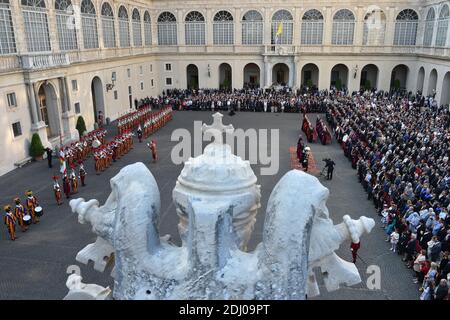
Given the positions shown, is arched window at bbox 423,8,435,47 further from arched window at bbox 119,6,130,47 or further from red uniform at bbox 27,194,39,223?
red uniform at bbox 27,194,39,223

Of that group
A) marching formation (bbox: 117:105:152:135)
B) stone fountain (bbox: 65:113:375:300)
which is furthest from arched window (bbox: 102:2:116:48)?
stone fountain (bbox: 65:113:375:300)

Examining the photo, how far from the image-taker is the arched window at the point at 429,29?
133ft

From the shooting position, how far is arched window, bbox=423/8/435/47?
40.4 metres

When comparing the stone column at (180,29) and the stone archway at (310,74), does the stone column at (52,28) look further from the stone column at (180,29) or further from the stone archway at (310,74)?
the stone archway at (310,74)

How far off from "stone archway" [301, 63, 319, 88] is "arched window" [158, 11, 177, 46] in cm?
1717

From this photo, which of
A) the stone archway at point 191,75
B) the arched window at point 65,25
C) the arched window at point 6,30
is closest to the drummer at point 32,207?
the arched window at point 6,30

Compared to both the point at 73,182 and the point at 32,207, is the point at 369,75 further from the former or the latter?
the point at 32,207

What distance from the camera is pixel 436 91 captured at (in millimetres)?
38000

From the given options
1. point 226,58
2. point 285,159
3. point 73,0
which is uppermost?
point 73,0

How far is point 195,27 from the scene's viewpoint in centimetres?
4712

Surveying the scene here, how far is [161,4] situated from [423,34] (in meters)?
29.0

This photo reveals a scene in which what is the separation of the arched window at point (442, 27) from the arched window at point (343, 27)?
9135 millimetres

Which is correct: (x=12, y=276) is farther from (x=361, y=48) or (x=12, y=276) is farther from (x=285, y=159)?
(x=361, y=48)

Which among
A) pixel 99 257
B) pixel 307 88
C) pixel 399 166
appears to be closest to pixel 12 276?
pixel 99 257
